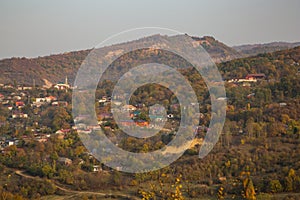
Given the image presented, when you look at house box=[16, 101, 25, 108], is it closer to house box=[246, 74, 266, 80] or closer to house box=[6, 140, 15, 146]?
house box=[6, 140, 15, 146]

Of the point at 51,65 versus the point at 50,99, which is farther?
the point at 51,65

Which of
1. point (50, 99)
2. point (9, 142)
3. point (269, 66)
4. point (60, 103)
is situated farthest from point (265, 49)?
point (9, 142)

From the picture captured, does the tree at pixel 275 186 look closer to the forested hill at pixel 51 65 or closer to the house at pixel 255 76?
the house at pixel 255 76

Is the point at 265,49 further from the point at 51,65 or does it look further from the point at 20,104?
the point at 20,104

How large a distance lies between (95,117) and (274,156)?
8270mm

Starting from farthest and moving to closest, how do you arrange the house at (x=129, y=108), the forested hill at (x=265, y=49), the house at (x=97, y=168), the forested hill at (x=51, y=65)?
1. the forested hill at (x=265, y=49)
2. the forested hill at (x=51, y=65)
3. the house at (x=129, y=108)
4. the house at (x=97, y=168)

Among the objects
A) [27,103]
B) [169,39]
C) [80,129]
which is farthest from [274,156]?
[169,39]

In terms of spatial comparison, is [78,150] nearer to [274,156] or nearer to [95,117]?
[95,117]

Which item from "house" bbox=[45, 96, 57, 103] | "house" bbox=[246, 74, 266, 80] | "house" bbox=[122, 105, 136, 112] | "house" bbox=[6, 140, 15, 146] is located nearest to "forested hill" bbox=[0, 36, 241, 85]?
"house" bbox=[45, 96, 57, 103]

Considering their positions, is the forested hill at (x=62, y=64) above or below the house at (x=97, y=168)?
above

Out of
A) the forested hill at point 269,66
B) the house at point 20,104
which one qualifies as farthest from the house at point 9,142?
the forested hill at point 269,66

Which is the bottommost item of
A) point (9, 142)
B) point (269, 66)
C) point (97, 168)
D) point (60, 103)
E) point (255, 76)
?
point (97, 168)

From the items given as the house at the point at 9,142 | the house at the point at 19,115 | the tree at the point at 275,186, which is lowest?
the tree at the point at 275,186

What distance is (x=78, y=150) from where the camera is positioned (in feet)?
49.1
